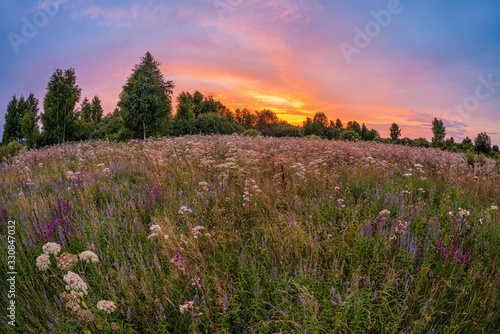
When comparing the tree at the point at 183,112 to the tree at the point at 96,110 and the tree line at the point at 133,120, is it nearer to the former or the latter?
the tree line at the point at 133,120

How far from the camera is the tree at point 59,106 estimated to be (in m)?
34.8

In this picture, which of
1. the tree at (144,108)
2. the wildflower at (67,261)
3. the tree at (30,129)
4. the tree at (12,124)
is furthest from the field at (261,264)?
the tree at (12,124)

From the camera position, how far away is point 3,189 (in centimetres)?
599

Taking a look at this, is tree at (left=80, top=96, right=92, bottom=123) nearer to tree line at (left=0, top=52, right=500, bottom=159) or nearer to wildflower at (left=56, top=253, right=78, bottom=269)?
tree line at (left=0, top=52, right=500, bottom=159)

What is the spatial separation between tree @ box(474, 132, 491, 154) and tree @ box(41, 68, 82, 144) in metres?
50.5

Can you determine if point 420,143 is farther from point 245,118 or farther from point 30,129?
point 245,118

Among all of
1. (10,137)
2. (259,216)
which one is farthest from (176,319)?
(10,137)

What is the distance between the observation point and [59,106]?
3525cm

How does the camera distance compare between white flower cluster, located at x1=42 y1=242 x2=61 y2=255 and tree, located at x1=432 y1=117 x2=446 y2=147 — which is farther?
tree, located at x1=432 y1=117 x2=446 y2=147

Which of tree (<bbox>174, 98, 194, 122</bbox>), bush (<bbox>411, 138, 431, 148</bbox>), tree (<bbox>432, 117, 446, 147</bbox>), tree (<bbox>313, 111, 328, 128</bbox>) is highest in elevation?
tree (<bbox>313, 111, 328, 128</bbox>)

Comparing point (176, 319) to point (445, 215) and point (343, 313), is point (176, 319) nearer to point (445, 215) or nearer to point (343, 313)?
point (343, 313)

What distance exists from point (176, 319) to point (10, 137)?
242 feet

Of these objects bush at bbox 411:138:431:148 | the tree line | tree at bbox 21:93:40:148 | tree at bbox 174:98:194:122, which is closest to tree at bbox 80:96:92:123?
the tree line

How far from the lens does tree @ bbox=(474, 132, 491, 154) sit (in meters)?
24.0
